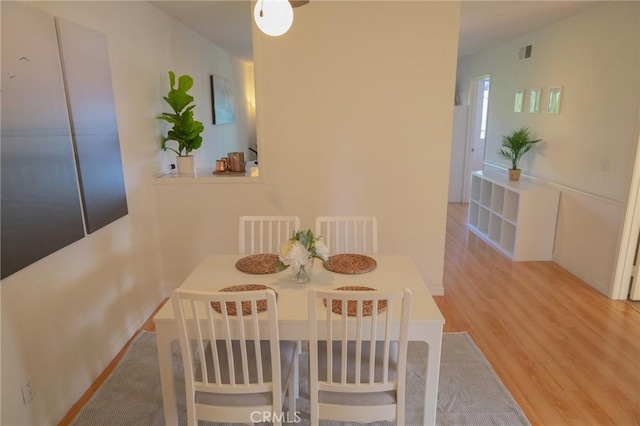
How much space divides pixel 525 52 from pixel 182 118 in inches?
158

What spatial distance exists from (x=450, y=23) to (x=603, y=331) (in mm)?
2521

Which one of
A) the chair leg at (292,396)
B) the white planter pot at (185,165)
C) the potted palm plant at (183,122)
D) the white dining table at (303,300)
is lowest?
the chair leg at (292,396)

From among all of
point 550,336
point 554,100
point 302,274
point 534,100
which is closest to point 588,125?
point 554,100

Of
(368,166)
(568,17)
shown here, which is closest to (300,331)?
(368,166)

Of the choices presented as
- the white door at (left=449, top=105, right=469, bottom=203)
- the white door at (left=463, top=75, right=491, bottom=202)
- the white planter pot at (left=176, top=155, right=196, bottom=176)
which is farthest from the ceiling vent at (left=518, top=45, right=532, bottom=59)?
the white planter pot at (left=176, top=155, right=196, bottom=176)

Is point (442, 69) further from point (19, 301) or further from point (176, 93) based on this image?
point (19, 301)

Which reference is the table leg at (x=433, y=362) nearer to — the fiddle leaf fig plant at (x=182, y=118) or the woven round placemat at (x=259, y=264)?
the woven round placemat at (x=259, y=264)

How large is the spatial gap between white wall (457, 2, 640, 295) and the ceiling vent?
54 millimetres

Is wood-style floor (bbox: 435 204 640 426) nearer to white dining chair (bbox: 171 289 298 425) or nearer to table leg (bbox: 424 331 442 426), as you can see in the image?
table leg (bbox: 424 331 442 426)

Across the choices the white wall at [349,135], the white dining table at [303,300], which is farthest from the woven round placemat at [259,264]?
the white wall at [349,135]

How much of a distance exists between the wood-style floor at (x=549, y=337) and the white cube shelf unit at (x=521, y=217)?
20cm

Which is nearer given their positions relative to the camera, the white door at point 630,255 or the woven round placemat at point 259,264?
the woven round placemat at point 259,264

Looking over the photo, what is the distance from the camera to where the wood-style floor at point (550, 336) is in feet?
7.30

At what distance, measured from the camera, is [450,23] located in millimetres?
3016
